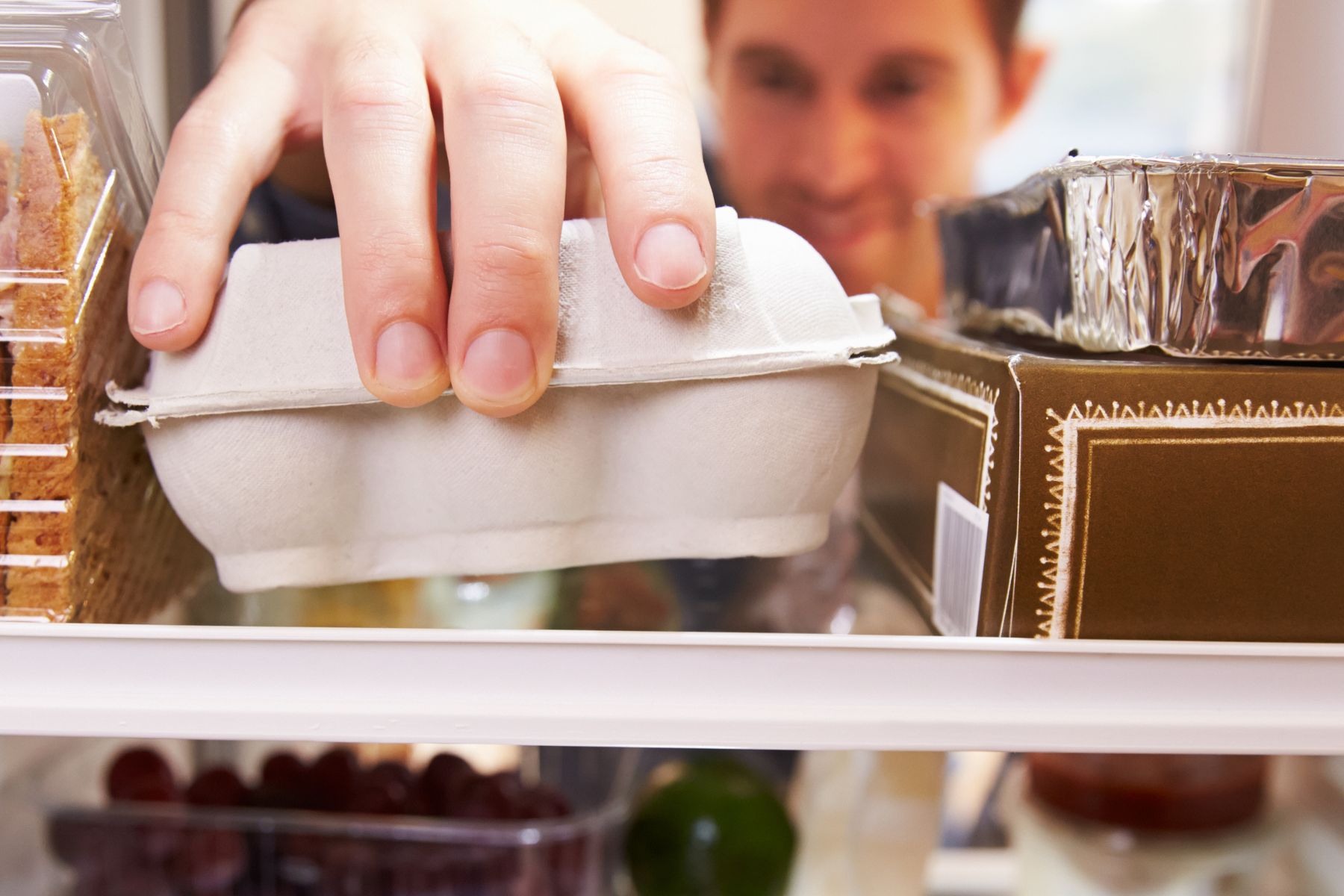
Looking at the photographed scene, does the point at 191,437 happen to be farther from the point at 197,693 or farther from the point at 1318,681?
the point at 1318,681

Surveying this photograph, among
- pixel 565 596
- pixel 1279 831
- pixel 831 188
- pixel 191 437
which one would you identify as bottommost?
pixel 1279 831

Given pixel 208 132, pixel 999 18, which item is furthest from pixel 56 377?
pixel 999 18

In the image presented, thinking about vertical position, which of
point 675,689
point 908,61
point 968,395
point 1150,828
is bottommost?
point 1150,828

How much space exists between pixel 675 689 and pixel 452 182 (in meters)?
0.22

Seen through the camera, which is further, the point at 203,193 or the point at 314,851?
the point at 314,851

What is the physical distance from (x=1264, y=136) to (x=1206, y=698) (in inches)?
29.7

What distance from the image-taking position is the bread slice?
0.38m

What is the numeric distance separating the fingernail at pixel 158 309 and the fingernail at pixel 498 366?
129mm

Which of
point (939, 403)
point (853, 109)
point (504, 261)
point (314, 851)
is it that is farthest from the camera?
point (853, 109)

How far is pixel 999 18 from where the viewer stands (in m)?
0.95

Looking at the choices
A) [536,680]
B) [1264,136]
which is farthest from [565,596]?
[1264,136]

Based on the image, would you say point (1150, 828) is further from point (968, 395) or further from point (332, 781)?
point (332, 781)

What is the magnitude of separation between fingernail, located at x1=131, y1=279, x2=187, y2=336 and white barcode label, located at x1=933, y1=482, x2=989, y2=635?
1.13 feet

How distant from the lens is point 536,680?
1.23 feet
